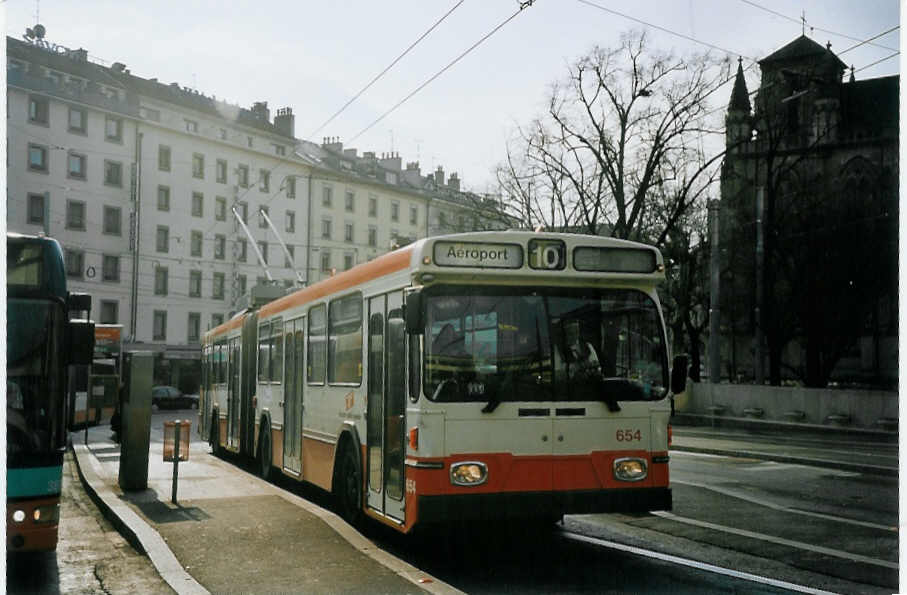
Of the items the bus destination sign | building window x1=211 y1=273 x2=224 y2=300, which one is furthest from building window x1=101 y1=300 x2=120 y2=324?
the bus destination sign

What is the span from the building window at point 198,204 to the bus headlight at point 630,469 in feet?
56.0

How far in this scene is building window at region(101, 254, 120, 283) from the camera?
1817cm

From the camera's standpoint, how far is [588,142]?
117 ft

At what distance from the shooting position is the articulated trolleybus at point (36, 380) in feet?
24.2

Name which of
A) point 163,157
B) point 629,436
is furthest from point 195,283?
point 629,436

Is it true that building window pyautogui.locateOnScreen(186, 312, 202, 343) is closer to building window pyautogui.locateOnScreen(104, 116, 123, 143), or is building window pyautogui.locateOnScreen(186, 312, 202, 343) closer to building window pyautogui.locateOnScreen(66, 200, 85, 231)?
building window pyautogui.locateOnScreen(104, 116, 123, 143)

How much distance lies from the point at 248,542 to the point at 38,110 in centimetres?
595

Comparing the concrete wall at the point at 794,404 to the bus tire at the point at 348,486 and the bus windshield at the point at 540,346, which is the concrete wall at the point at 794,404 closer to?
the bus tire at the point at 348,486

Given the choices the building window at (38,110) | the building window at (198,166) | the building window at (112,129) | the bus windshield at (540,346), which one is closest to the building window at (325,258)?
the building window at (198,166)

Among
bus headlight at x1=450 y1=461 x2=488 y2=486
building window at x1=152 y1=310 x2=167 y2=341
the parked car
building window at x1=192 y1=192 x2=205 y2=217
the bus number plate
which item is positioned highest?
building window at x1=192 y1=192 x2=205 y2=217

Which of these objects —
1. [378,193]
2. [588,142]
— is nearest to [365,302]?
[588,142]

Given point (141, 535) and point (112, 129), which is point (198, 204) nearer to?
point (112, 129)

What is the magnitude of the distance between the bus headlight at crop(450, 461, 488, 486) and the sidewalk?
728 mm

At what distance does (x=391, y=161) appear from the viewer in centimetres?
7356
